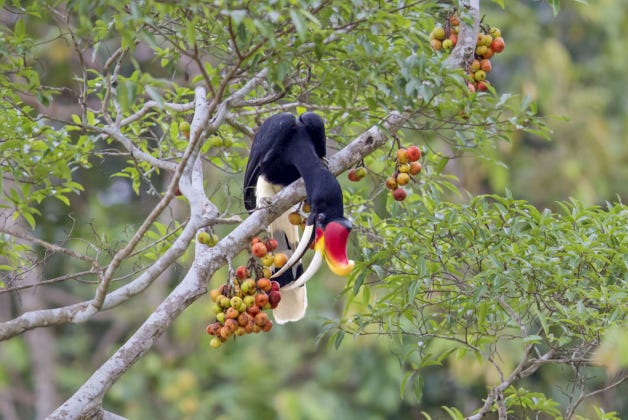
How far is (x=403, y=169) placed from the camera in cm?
291

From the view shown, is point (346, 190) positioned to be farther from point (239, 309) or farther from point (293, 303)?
point (239, 309)

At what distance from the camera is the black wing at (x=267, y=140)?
3332 millimetres

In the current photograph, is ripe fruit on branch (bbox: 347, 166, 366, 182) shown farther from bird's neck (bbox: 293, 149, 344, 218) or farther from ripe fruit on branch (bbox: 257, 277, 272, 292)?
ripe fruit on branch (bbox: 257, 277, 272, 292)

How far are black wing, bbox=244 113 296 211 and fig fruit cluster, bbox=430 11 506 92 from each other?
2.10 ft

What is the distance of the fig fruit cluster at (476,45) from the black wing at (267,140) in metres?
0.64

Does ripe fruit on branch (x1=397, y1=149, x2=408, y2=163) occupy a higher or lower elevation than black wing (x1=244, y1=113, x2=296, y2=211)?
higher

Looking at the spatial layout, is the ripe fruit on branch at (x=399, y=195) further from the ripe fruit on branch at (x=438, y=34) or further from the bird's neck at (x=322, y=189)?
the ripe fruit on branch at (x=438, y=34)

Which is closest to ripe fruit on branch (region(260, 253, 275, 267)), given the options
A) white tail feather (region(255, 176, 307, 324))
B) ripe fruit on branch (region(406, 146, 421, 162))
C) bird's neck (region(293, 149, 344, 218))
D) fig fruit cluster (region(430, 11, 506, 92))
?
bird's neck (region(293, 149, 344, 218))

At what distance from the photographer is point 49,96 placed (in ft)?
8.98

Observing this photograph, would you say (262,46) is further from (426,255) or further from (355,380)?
(355,380)

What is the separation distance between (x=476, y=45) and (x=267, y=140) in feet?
2.79

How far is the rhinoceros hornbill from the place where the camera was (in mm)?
2820

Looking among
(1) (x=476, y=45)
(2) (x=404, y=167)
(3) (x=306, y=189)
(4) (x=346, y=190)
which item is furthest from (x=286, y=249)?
(1) (x=476, y=45)

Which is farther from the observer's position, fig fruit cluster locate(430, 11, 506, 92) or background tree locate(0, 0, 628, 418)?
fig fruit cluster locate(430, 11, 506, 92)
